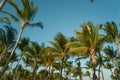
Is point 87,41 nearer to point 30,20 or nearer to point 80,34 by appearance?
point 80,34

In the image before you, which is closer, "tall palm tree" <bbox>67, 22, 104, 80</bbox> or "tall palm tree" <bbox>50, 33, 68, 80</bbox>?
"tall palm tree" <bbox>67, 22, 104, 80</bbox>

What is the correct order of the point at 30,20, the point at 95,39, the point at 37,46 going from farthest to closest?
the point at 37,46 < the point at 95,39 < the point at 30,20

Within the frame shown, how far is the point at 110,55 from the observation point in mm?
35219

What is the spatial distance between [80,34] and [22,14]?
902cm

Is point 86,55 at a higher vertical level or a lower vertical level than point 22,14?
lower

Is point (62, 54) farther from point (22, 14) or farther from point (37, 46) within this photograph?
point (22, 14)

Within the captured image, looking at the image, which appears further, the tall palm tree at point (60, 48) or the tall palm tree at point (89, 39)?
the tall palm tree at point (60, 48)

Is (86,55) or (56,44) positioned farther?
(56,44)

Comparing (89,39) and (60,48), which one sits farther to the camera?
(60,48)

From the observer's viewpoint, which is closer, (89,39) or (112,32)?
(89,39)

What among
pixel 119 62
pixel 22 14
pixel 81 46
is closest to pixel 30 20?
pixel 22 14

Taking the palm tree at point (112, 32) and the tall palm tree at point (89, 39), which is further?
the palm tree at point (112, 32)

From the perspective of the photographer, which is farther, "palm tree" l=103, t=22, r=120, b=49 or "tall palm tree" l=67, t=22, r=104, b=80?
"palm tree" l=103, t=22, r=120, b=49

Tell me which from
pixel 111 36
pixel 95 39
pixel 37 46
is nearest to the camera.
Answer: pixel 95 39
